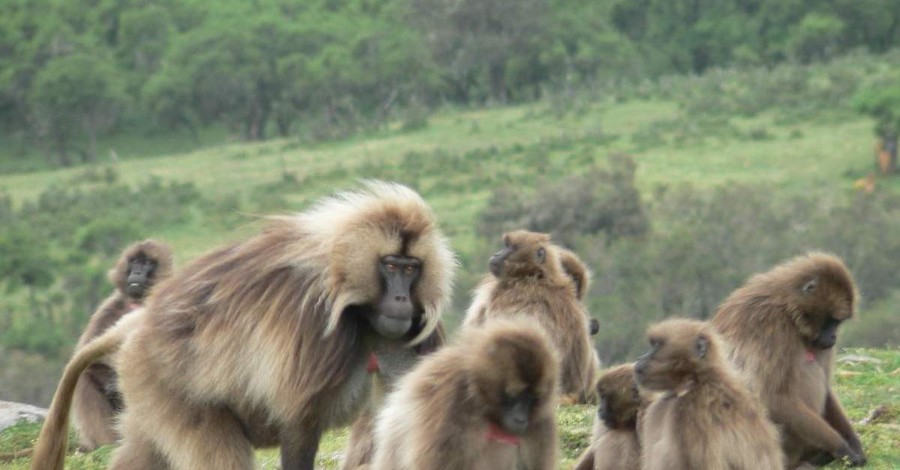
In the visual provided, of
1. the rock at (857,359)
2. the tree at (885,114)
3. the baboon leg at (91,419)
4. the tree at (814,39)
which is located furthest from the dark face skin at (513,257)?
the tree at (814,39)

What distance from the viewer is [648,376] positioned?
6824 mm

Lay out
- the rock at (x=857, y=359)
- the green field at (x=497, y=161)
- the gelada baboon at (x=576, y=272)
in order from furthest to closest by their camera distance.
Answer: the green field at (x=497, y=161), the rock at (x=857, y=359), the gelada baboon at (x=576, y=272)

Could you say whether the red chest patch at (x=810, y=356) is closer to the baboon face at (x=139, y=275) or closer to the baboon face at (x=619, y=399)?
the baboon face at (x=619, y=399)

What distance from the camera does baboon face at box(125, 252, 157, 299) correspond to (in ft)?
31.8

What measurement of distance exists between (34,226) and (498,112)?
1643 cm

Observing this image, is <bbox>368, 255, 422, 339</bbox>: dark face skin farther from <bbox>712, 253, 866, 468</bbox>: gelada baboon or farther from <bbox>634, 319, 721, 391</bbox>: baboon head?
<bbox>712, 253, 866, 468</bbox>: gelada baboon

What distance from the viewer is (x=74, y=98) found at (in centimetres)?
5672

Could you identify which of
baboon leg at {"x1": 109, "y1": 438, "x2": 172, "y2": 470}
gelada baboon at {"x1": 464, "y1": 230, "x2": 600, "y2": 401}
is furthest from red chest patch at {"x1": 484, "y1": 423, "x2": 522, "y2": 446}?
gelada baboon at {"x1": 464, "y1": 230, "x2": 600, "y2": 401}

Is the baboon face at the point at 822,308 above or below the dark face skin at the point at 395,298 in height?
below

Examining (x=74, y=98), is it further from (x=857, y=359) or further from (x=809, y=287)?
(x=809, y=287)

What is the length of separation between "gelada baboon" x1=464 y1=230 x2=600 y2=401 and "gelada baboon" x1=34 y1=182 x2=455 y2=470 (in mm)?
2229

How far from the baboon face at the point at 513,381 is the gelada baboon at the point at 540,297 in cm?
259

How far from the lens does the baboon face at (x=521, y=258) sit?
8922 millimetres

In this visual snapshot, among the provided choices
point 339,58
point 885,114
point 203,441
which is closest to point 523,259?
point 203,441
